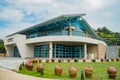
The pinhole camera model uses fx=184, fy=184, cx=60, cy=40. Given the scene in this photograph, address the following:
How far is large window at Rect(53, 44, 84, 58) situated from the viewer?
3709 cm

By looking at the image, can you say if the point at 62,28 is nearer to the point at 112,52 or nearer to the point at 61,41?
the point at 61,41

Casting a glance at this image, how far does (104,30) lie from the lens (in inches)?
3246

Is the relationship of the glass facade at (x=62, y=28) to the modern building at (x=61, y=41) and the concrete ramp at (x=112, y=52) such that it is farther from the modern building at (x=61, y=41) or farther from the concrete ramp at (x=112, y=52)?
the concrete ramp at (x=112, y=52)

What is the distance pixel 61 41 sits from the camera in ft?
115

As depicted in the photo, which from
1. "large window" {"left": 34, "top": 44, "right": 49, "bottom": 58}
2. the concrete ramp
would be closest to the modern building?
"large window" {"left": 34, "top": 44, "right": 49, "bottom": 58}

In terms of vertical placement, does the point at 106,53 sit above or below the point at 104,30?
below

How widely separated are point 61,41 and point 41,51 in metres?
6.59

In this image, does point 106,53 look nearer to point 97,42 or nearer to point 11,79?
point 97,42

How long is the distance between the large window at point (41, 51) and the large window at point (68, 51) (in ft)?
7.23

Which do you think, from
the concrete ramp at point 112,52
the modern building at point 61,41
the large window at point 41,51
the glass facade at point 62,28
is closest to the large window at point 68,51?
the modern building at point 61,41

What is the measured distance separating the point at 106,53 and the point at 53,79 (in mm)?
38694

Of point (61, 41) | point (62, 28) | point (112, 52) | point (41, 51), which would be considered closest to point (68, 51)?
point (62, 28)

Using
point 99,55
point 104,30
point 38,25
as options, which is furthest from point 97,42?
point 104,30

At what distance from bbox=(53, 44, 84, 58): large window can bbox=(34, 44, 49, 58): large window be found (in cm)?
220
